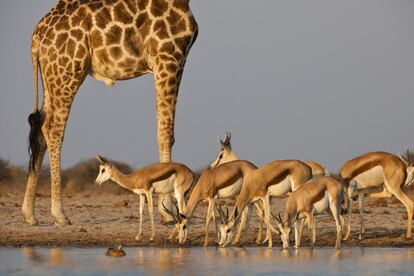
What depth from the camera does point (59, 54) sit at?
21062 mm

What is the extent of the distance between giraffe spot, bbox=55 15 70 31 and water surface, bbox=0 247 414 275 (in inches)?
196

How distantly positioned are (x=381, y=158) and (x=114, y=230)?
4.50m

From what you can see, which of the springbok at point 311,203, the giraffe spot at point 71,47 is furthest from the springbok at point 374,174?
the giraffe spot at point 71,47

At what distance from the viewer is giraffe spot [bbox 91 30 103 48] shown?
21203mm

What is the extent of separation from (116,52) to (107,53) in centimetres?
16

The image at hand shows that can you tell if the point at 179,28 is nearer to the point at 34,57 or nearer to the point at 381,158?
the point at 34,57

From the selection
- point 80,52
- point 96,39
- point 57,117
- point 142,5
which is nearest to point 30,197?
point 57,117

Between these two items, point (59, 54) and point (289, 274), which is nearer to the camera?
point (289, 274)

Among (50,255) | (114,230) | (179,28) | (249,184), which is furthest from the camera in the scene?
(179,28)

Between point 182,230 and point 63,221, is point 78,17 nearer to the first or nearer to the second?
point 63,221

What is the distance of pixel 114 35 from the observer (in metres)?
21.2

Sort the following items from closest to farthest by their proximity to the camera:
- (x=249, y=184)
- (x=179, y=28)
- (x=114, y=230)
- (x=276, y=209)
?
(x=249, y=184)
(x=114, y=230)
(x=179, y=28)
(x=276, y=209)

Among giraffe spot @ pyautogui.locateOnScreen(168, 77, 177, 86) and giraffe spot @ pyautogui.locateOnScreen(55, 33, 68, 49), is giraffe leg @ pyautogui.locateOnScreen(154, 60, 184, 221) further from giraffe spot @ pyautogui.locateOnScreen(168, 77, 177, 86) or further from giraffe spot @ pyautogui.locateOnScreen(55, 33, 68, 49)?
giraffe spot @ pyautogui.locateOnScreen(55, 33, 68, 49)

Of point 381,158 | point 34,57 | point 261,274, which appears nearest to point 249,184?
point 381,158
